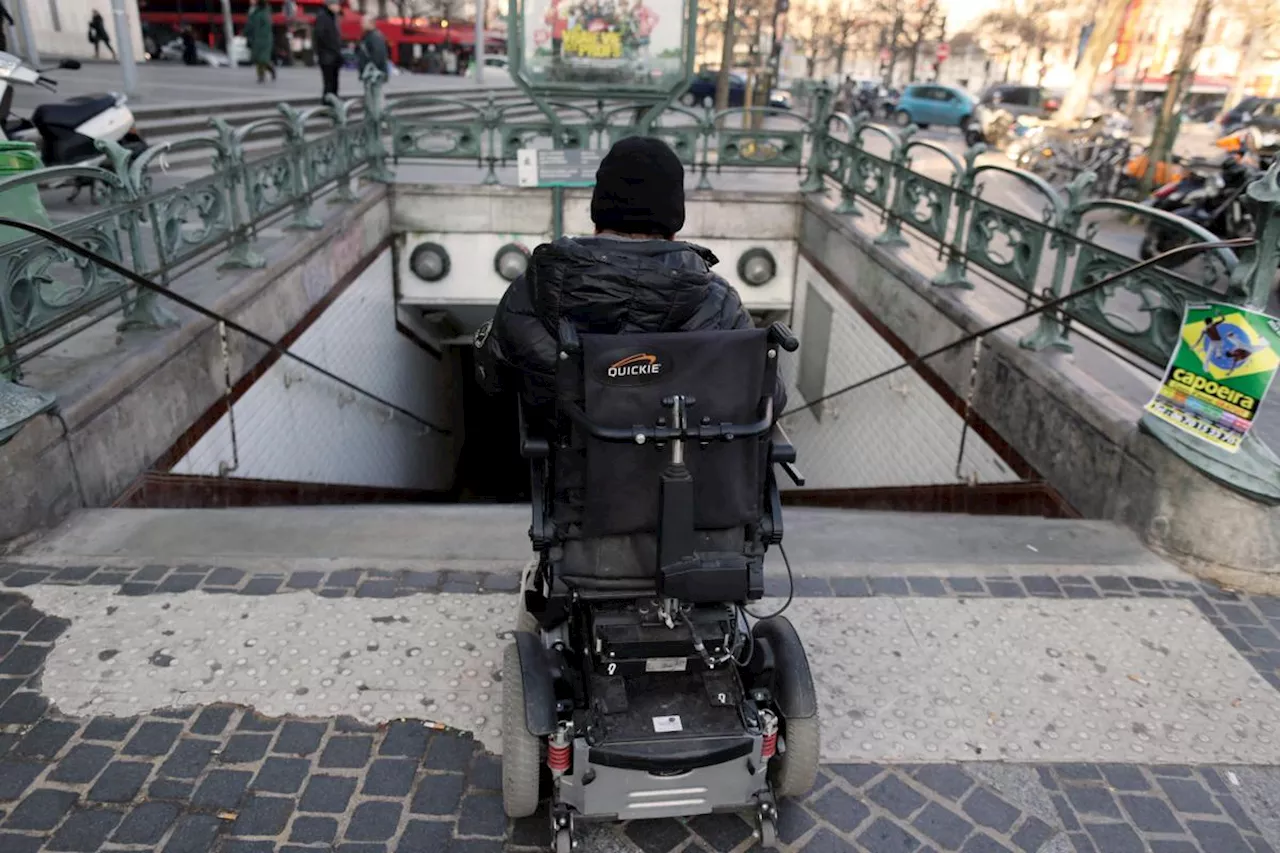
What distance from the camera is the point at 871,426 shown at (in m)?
8.13

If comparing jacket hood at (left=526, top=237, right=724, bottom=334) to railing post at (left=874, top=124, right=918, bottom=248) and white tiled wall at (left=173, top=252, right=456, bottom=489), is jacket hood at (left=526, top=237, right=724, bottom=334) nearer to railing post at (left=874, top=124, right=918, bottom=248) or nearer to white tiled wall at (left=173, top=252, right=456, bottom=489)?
white tiled wall at (left=173, top=252, right=456, bottom=489)

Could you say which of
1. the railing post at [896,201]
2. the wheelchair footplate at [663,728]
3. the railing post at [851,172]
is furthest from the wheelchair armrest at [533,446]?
the railing post at [851,172]

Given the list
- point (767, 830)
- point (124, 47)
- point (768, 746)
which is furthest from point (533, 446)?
point (124, 47)

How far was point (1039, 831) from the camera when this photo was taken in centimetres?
264

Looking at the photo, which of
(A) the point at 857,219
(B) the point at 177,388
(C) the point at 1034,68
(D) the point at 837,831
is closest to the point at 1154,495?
(D) the point at 837,831

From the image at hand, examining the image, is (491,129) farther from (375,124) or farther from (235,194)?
(235,194)

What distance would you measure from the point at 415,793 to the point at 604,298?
159 centimetres

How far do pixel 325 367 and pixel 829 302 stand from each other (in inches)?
202

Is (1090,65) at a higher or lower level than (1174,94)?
higher

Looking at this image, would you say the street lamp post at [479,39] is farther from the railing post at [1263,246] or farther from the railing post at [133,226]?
the railing post at [1263,246]

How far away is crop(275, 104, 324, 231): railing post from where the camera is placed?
7.34 meters

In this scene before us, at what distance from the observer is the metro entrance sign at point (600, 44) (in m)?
9.95

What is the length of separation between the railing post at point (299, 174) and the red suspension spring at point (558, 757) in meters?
6.32

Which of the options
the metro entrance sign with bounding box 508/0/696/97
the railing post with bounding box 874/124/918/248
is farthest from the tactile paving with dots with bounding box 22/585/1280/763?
the metro entrance sign with bounding box 508/0/696/97
